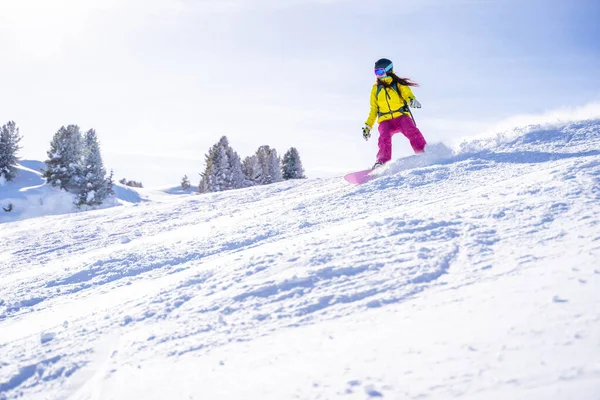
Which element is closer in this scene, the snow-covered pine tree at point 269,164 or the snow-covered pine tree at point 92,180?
the snow-covered pine tree at point 92,180

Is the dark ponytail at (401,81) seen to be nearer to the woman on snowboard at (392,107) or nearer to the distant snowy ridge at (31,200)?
the woman on snowboard at (392,107)

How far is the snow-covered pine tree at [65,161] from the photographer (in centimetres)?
3206

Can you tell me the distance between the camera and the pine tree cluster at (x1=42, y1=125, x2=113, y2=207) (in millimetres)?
31938

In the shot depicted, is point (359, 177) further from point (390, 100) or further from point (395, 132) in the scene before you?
point (390, 100)

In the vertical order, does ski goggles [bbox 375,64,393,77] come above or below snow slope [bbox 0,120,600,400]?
above

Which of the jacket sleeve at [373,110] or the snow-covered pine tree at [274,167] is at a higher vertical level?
the snow-covered pine tree at [274,167]

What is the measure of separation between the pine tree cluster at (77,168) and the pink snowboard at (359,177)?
29.7m

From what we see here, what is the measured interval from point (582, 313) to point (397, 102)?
233 inches

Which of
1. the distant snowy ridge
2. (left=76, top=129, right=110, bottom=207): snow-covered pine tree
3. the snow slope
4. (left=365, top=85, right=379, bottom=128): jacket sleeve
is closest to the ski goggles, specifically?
(left=365, top=85, right=379, bottom=128): jacket sleeve

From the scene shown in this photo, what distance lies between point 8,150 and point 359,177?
36.1 metres

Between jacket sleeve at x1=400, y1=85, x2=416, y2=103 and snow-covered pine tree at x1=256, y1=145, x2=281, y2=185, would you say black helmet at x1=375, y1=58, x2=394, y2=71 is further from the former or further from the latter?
snow-covered pine tree at x1=256, y1=145, x2=281, y2=185

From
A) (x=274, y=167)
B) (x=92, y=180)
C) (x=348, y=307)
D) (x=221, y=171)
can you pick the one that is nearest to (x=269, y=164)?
(x=274, y=167)

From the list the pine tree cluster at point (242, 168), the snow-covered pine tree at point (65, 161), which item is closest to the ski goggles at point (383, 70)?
the snow-covered pine tree at point (65, 161)

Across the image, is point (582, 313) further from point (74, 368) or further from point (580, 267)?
point (74, 368)
